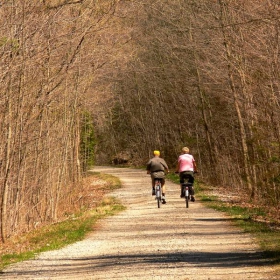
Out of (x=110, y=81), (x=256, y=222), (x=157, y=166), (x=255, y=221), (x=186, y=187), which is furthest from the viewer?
(x=110, y=81)

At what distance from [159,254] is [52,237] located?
15.3ft

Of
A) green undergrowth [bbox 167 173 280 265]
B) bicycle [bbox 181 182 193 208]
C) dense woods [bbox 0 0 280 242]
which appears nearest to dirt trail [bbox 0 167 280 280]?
green undergrowth [bbox 167 173 280 265]

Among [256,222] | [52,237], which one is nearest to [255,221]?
[256,222]

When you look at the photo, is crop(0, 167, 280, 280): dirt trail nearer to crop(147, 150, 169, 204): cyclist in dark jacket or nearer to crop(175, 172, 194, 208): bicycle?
crop(175, 172, 194, 208): bicycle

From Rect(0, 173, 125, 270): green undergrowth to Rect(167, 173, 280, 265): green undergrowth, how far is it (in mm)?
3569

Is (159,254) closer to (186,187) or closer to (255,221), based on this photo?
(255,221)

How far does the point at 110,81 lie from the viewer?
5012 cm

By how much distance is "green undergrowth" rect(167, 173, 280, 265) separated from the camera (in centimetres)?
1430

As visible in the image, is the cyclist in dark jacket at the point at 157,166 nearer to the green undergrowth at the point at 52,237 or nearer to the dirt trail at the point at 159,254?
the green undergrowth at the point at 52,237

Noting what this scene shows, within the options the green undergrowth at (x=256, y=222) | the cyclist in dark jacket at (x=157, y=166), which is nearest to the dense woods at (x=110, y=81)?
the green undergrowth at (x=256, y=222)

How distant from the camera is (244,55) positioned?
2567 cm

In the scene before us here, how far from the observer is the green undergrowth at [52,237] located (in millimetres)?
14971

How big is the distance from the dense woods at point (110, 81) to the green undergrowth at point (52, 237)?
83 centimetres

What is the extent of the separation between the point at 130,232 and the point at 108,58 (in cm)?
1235
